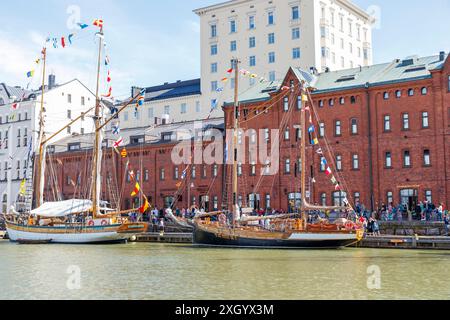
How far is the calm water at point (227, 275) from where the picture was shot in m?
24.0

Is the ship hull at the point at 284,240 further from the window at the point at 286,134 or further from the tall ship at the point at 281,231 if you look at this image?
the window at the point at 286,134

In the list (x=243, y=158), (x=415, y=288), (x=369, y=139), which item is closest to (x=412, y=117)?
(x=369, y=139)

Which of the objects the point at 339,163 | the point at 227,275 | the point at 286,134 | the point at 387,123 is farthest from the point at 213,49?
the point at 227,275

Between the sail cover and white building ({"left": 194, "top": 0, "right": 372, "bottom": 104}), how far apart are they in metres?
32.5

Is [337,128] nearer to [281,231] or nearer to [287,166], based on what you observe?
[287,166]

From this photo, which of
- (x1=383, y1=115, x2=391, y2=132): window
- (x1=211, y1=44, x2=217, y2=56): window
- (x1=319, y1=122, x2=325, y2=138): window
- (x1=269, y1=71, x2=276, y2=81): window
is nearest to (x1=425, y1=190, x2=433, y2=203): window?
(x1=383, y1=115, x2=391, y2=132): window

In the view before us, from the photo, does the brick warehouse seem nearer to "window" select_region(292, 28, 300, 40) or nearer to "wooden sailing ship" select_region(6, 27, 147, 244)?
"wooden sailing ship" select_region(6, 27, 147, 244)

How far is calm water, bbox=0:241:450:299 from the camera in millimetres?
24000

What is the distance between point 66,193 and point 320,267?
5925cm

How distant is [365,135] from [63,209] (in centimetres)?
3053

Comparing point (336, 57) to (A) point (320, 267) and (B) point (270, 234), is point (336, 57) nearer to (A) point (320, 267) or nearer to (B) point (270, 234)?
(B) point (270, 234)

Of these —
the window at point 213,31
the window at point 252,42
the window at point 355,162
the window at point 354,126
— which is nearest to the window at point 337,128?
the window at point 354,126

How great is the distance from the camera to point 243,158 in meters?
67.9

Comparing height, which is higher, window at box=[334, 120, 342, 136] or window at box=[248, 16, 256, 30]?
window at box=[248, 16, 256, 30]
